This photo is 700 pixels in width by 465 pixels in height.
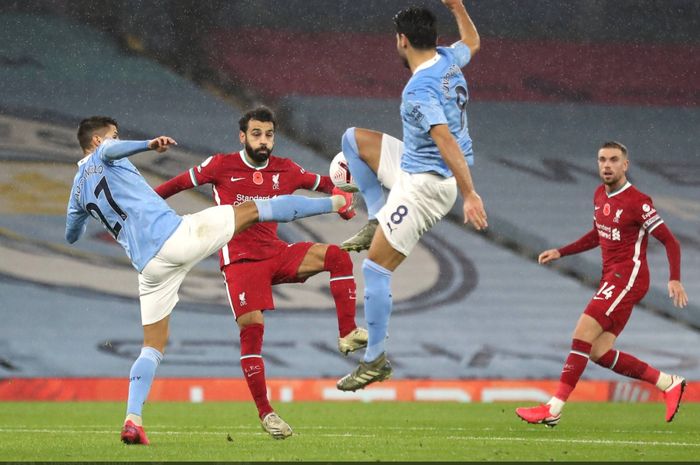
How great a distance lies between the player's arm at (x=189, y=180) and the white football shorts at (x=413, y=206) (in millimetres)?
2149

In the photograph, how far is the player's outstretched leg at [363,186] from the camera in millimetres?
7395

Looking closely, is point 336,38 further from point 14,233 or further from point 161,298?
point 161,298

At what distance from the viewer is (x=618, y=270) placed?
9.54 metres

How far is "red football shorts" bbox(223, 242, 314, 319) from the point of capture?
850cm

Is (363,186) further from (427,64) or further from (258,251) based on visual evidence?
(258,251)

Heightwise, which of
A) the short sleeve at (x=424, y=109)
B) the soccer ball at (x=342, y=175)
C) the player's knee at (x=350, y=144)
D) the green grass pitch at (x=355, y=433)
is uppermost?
the short sleeve at (x=424, y=109)

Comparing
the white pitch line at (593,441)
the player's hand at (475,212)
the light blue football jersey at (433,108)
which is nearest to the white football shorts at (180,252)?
the light blue football jersey at (433,108)

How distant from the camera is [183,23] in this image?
1482cm

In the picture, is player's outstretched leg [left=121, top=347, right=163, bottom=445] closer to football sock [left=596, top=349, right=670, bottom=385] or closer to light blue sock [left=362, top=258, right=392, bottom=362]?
light blue sock [left=362, top=258, right=392, bottom=362]

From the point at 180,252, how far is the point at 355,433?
6.86 ft

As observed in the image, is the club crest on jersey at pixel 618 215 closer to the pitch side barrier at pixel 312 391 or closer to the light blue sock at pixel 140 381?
the light blue sock at pixel 140 381

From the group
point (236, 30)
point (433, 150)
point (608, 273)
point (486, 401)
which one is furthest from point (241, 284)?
point (236, 30)

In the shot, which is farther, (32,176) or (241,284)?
(32,176)

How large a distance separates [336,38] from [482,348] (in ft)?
13.6
